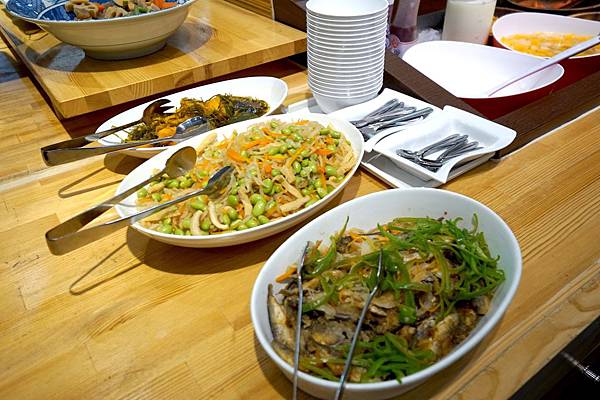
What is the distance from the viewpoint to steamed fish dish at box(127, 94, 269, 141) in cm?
134

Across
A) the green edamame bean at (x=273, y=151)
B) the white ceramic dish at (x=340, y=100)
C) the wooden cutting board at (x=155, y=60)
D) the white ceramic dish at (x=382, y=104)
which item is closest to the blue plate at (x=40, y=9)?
the wooden cutting board at (x=155, y=60)

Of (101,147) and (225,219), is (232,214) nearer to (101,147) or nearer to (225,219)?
(225,219)

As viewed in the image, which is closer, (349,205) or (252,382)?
(252,382)

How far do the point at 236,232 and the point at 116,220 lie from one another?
0.23 metres

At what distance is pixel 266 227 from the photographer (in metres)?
0.94

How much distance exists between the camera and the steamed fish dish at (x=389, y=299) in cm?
68

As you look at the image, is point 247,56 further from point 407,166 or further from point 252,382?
point 252,382

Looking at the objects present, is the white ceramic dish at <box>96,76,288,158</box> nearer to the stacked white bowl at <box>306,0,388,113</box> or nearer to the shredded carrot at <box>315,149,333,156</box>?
the stacked white bowl at <box>306,0,388,113</box>

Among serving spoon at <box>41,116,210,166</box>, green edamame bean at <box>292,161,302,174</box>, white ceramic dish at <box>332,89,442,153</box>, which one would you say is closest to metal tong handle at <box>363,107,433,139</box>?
white ceramic dish at <box>332,89,442,153</box>

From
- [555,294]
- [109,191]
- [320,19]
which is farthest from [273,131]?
[555,294]

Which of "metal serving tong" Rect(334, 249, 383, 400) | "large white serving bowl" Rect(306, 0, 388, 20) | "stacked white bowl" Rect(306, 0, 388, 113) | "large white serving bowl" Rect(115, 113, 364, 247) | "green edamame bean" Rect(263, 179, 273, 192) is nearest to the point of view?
"metal serving tong" Rect(334, 249, 383, 400)

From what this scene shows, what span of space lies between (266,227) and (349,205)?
0.18m

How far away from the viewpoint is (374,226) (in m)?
0.97

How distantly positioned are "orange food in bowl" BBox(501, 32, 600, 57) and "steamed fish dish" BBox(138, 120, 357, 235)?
1141 millimetres
